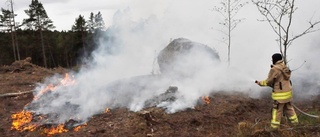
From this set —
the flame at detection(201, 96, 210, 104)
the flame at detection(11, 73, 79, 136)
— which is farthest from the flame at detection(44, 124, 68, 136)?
the flame at detection(201, 96, 210, 104)

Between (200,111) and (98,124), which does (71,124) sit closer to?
(98,124)

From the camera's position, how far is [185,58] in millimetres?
13281

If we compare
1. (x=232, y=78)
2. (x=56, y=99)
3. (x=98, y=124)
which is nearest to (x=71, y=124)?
(x=98, y=124)

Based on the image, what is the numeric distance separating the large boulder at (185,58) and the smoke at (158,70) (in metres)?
0.07

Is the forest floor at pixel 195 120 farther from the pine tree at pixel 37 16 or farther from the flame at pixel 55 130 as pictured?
the pine tree at pixel 37 16

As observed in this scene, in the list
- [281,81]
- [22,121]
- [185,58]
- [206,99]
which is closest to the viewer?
[281,81]

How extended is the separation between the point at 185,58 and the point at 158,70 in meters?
2.75

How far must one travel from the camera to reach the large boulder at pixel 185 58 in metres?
12.9

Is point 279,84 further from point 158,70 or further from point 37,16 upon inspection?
point 37,16

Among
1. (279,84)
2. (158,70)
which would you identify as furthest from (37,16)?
(279,84)

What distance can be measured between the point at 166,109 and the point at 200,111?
1144 mm

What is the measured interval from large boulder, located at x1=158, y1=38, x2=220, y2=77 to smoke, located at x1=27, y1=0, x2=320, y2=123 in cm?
7

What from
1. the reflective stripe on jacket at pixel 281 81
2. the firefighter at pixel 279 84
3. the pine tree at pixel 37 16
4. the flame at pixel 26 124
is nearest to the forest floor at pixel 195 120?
the flame at pixel 26 124

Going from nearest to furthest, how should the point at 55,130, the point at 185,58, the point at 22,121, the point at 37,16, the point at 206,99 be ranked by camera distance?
the point at 55,130 → the point at 22,121 → the point at 206,99 → the point at 185,58 → the point at 37,16
